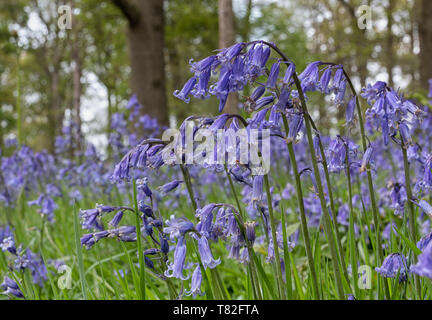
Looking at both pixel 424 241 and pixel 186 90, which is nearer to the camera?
pixel 424 241

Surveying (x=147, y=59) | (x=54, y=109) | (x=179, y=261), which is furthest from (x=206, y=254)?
(x=54, y=109)

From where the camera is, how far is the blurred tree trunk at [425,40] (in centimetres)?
813

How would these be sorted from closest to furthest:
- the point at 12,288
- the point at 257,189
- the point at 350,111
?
the point at 257,189 → the point at 350,111 → the point at 12,288

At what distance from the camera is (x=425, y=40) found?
8312 mm

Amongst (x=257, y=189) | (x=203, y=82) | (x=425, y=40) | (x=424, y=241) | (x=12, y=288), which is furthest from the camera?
(x=425, y=40)

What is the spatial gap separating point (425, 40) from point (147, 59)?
17.9ft

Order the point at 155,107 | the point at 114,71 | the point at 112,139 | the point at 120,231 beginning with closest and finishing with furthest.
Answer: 1. the point at 120,231
2. the point at 112,139
3. the point at 155,107
4. the point at 114,71

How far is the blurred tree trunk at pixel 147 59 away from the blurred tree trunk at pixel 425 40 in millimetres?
5017

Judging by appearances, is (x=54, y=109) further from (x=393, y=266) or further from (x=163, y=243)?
(x=393, y=266)

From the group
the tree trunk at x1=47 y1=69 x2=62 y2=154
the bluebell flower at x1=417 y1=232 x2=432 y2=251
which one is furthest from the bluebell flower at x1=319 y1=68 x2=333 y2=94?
the tree trunk at x1=47 y1=69 x2=62 y2=154
